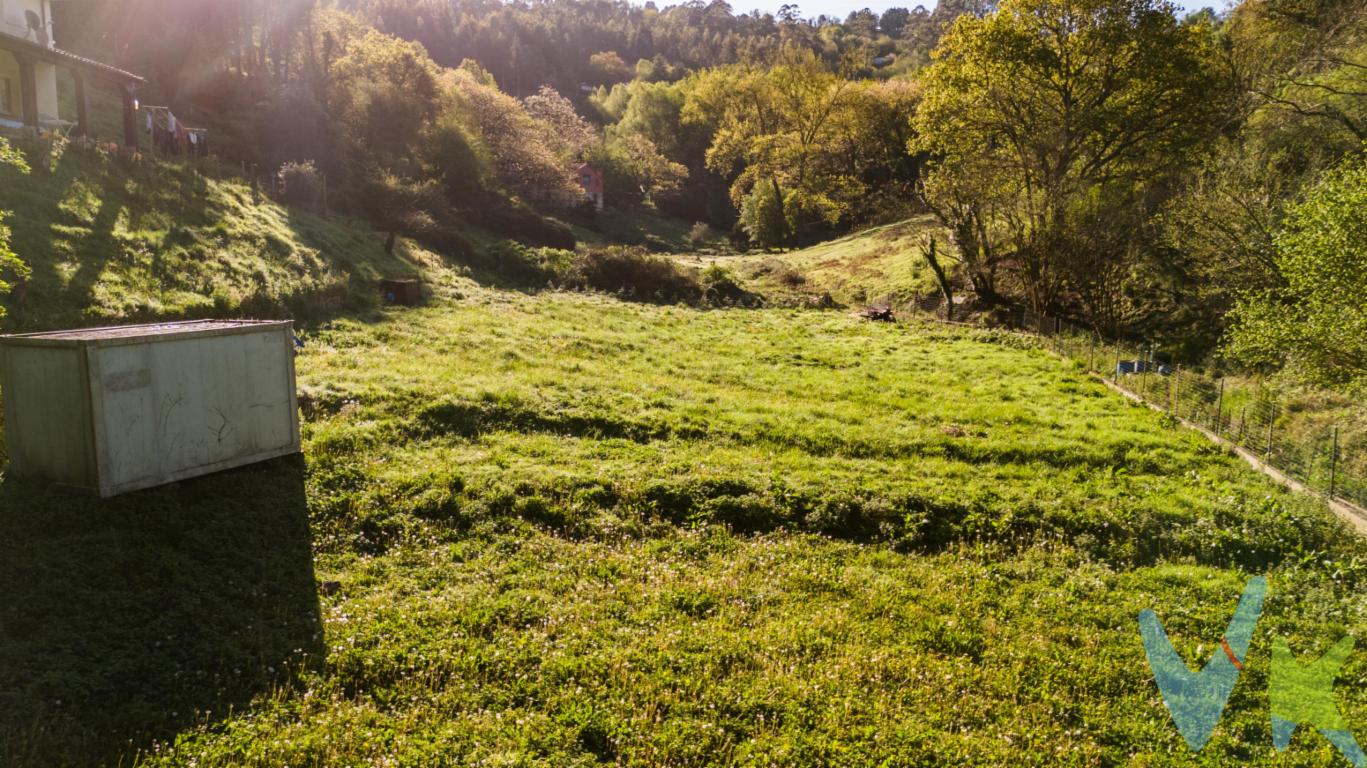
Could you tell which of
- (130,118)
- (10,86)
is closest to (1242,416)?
(130,118)

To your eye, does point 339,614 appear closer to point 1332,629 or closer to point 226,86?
point 1332,629

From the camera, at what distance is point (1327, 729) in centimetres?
741

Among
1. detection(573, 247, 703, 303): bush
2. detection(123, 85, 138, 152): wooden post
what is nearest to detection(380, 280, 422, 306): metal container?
detection(123, 85, 138, 152): wooden post

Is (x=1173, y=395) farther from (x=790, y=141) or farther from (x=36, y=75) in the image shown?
(x=790, y=141)

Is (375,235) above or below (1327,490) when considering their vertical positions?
above

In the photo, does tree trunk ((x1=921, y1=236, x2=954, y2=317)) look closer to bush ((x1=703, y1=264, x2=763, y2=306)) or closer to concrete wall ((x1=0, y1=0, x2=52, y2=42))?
bush ((x1=703, y1=264, x2=763, y2=306))

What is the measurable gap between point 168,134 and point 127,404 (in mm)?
29041

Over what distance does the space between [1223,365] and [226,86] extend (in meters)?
58.0

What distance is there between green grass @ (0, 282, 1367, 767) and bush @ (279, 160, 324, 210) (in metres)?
21.9

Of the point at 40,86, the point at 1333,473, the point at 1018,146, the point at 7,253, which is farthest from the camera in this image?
the point at 1018,146

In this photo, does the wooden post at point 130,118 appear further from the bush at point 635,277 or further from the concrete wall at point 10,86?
the bush at point 635,277

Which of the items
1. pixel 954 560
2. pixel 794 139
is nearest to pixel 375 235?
pixel 954 560

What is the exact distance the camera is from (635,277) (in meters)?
39.1

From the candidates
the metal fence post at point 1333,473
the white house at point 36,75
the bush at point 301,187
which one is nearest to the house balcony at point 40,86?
the white house at point 36,75
